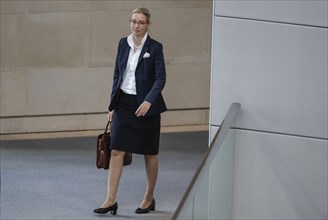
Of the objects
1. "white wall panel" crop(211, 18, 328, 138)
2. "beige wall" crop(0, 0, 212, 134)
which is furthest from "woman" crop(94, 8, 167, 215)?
"beige wall" crop(0, 0, 212, 134)

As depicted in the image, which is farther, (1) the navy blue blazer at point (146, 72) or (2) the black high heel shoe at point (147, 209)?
(2) the black high heel shoe at point (147, 209)

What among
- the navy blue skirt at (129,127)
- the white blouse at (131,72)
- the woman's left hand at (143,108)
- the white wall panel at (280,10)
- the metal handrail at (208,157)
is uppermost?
the white wall panel at (280,10)

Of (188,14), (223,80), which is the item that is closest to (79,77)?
(188,14)

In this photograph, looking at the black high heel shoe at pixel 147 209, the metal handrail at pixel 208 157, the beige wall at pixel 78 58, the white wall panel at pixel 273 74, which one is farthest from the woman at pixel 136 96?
the beige wall at pixel 78 58

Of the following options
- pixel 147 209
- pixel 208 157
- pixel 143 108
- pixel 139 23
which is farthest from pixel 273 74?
pixel 147 209

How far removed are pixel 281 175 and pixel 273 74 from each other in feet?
2.32

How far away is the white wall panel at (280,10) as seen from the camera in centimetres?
737

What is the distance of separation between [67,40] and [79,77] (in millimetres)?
499

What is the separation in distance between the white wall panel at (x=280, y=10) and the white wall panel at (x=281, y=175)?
805 millimetres

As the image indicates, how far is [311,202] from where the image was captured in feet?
25.0

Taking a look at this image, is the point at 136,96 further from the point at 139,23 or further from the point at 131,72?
the point at 139,23

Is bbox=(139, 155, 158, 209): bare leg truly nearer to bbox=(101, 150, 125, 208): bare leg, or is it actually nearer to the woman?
the woman

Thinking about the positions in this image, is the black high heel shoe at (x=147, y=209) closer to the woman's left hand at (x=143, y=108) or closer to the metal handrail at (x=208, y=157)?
the woman's left hand at (x=143, y=108)

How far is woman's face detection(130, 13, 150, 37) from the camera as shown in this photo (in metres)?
9.77
